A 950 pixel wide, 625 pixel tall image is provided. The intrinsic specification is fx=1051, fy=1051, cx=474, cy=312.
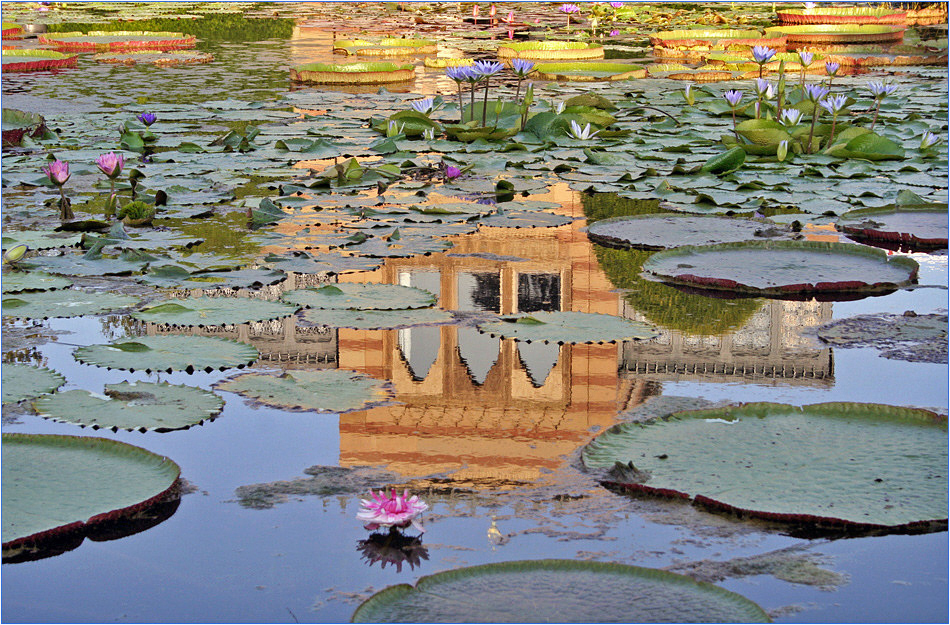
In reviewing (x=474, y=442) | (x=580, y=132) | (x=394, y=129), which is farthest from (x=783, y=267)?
(x=394, y=129)

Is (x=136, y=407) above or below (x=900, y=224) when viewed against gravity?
below

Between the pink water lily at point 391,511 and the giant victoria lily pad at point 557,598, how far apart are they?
23cm

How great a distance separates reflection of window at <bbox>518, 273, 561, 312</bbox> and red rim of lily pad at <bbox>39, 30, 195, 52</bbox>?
41.0ft

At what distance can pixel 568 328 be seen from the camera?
10.6 ft

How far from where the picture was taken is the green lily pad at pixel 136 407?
2543mm

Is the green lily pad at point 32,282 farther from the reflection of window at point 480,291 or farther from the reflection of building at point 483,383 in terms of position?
the reflection of window at point 480,291

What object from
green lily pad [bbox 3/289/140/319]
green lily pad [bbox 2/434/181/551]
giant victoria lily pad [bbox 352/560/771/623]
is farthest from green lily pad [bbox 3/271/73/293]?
giant victoria lily pad [bbox 352/560/771/623]

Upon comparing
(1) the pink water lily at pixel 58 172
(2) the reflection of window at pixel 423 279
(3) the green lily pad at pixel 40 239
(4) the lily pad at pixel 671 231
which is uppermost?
(1) the pink water lily at pixel 58 172

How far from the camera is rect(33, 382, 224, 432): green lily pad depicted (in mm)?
2543

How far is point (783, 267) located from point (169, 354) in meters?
2.16

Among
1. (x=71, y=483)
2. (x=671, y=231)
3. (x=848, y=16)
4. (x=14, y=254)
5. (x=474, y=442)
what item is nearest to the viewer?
(x=71, y=483)

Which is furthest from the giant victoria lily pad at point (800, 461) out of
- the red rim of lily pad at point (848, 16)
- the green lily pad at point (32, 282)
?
the red rim of lily pad at point (848, 16)

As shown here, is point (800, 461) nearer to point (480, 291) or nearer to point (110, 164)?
point (480, 291)

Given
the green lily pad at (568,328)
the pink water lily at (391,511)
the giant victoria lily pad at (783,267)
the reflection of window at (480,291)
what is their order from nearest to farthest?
1. the pink water lily at (391,511)
2. the green lily pad at (568,328)
3. the reflection of window at (480,291)
4. the giant victoria lily pad at (783,267)
